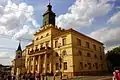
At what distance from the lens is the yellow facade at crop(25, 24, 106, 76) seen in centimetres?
4581

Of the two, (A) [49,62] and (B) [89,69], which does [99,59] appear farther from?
(A) [49,62]

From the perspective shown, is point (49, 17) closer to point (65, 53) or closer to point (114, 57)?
point (65, 53)

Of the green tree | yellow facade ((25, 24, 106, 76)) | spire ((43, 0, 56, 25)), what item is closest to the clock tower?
spire ((43, 0, 56, 25))

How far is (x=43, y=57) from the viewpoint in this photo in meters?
51.6

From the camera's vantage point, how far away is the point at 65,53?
156 ft

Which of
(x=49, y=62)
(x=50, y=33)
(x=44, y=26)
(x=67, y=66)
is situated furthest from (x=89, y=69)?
(x=44, y=26)

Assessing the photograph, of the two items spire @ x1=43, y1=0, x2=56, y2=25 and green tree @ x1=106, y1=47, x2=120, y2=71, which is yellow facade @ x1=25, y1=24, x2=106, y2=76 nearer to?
spire @ x1=43, y1=0, x2=56, y2=25

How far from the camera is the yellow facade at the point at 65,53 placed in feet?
150

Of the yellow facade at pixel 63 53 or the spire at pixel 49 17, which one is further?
the spire at pixel 49 17

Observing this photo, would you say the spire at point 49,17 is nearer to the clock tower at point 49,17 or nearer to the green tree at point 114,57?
the clock tower at point 49,17

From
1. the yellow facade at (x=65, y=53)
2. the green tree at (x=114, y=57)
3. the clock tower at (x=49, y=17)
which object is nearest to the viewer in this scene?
the yellow facade at (x=65, y=53)

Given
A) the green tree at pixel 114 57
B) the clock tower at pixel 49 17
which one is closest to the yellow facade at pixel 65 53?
the clock tower at pixel 49 17

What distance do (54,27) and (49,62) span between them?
10.8 m

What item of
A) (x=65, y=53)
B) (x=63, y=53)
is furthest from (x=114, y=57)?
(x=63, y=53)
